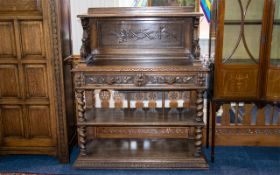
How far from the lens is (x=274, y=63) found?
2793mm

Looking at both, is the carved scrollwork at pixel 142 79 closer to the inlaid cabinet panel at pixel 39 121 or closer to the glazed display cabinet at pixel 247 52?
the glazed display cabinet at pixel 247 52

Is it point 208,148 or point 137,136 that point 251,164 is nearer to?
point 208,148

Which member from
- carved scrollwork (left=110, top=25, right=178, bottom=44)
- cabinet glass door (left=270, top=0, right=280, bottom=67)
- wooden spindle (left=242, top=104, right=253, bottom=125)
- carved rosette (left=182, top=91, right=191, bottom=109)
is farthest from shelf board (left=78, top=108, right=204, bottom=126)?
cabinet glass door (left=270, top=0, right=280, bottom=67)

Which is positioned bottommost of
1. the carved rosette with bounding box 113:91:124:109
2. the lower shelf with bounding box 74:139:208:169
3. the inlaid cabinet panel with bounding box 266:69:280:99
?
the lower shelf with bounding box 74:139:208:169

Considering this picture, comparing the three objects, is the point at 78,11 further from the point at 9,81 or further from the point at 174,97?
the point at 174,97

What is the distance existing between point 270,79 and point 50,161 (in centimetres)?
218

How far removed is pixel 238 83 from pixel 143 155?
1.09m

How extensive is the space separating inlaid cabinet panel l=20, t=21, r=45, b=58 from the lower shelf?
1045 millimetres

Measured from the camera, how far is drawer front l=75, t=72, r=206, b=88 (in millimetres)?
2688

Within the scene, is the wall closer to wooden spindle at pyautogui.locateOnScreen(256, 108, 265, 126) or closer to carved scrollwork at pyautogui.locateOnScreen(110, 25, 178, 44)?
carved scrollwork at pyautogui.locateOnScreen(110, 25, 178, 44)

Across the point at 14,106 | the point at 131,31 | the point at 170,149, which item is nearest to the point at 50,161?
the point at 14,106

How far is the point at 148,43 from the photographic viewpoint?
10.1 feet

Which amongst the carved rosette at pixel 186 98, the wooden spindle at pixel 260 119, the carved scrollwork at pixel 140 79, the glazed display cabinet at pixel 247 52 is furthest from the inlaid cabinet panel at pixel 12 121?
the wooden spindle at pixel 260 119

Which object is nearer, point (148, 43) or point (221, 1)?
point (221, 1)
